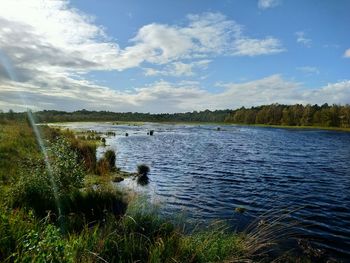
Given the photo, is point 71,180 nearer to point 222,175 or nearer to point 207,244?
point 207,244

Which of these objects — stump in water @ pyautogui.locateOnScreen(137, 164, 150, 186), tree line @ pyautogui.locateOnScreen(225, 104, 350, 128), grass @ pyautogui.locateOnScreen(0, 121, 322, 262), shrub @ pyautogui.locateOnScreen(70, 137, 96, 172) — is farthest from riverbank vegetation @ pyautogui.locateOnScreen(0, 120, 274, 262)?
tree line @ pyautogui.locateOnScreen(225, 104, 350, 128)

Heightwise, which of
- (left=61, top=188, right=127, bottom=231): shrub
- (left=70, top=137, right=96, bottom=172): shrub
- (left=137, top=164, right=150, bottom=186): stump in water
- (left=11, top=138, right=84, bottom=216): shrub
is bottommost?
(left=137, top=164, right=150, bottom=186): stump in water

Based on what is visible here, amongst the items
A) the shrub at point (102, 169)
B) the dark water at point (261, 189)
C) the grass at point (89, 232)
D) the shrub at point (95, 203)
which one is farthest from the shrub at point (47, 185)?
the dark water at point (261, 189)

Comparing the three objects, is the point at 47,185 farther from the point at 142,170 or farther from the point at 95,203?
the point at 142,170

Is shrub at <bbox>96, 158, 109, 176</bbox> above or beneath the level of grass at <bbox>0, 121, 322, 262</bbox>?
beneath

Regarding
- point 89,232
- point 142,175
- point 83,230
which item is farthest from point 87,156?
point 83,230

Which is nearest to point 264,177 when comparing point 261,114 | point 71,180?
point 71,180

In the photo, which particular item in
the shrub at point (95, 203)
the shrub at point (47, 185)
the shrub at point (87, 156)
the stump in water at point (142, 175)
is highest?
Answer: the shrub at point (47, 185)

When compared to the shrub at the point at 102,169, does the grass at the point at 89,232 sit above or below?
above

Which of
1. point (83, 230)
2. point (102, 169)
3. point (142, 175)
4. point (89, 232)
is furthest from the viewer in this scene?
point (142, 175)

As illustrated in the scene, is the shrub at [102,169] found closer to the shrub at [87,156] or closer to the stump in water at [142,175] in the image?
the shrub at [87,156]

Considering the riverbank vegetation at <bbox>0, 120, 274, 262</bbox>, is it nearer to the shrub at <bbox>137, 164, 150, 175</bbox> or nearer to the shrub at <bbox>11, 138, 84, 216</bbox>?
the shrub at <bbox>11, 138, 84, 216</bbox>

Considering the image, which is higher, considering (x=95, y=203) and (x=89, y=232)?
(x=89, y=232)

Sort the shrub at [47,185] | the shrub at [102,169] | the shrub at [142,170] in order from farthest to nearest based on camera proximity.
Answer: the shrub at [142,170] → the shrub at [102,169] → the shrub at [47,185]
